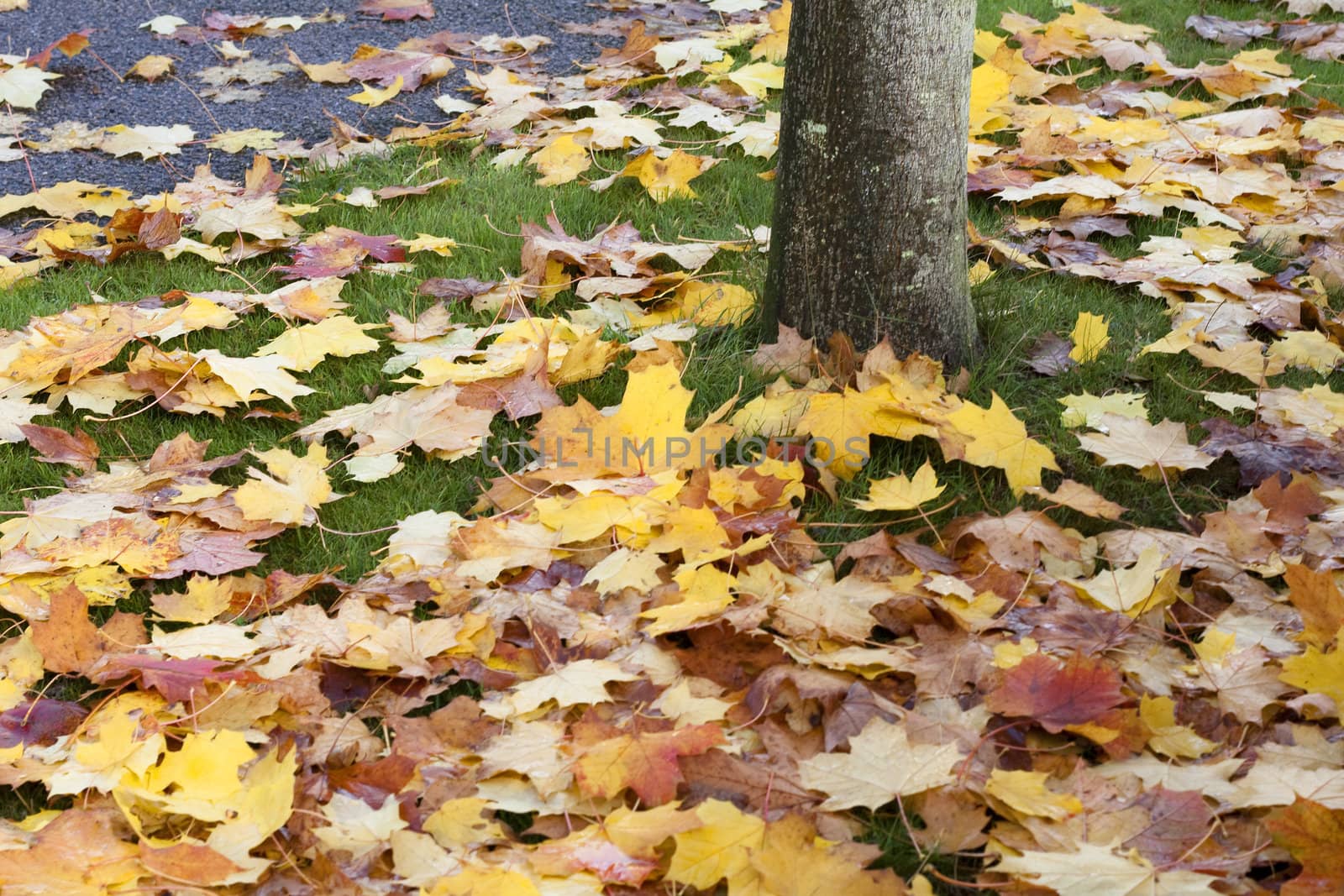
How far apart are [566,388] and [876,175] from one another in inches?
32.1

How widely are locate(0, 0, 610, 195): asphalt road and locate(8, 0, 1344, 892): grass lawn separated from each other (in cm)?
49

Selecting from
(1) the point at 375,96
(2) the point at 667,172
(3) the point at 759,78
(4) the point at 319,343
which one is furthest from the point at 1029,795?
(1) the point at 375,96

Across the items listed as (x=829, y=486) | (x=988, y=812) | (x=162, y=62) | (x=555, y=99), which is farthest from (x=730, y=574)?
(x=162, y=62)

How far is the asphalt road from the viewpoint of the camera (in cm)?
386

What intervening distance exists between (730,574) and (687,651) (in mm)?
189

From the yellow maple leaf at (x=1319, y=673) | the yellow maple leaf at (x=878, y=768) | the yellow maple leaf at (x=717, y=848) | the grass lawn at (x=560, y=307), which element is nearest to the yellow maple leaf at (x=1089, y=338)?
the grass lawn at (x=560, y=307)

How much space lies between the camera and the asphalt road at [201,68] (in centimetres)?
386

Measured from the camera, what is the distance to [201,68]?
177 inches

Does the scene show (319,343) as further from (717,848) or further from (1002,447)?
(717,848)

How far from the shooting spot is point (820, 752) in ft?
5.57

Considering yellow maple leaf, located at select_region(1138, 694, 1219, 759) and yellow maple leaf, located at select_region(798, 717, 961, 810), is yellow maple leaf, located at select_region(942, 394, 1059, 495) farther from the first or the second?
yellow maple leaf, located at select_region(798, 717, 961, 810)

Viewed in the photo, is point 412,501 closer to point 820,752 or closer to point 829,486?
point 829,486

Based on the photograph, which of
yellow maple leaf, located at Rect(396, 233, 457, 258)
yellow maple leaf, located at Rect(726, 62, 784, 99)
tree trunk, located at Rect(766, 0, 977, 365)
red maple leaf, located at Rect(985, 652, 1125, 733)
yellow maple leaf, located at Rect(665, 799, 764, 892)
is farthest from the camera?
yellow maple leaf, located at Rect(726, 62, 784, 99)

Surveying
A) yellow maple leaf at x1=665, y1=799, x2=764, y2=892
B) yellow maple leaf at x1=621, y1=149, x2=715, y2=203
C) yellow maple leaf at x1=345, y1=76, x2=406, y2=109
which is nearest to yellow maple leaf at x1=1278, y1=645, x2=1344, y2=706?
yellow maple leaf at x1=665, y1=799, x2=764, y2=892
